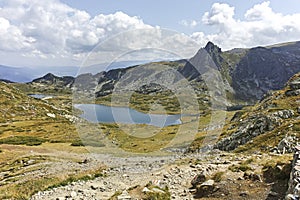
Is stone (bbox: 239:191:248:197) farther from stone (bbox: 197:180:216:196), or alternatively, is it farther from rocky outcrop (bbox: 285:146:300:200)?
rocky outcrop (bbox: 285:146:300:200)

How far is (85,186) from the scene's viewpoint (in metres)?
26.7

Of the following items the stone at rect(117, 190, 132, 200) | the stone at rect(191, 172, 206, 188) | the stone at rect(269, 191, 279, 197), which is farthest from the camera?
the stone at rect(191, 172, 206, 188)

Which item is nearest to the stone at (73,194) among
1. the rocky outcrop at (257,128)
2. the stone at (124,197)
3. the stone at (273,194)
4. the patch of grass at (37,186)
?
the patch of grass at (37,186)

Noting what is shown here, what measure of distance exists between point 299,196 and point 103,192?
16394mm

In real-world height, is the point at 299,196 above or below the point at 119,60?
below

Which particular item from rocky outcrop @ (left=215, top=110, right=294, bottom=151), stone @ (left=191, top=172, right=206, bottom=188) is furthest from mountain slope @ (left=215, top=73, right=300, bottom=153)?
stone @ (left=191, top=172, right=206, bottom=188)

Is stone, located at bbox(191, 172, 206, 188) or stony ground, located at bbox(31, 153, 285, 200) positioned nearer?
stony ground, located at bbox(31, 153, 285, 200)

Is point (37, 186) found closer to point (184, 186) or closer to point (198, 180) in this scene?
point (184, 186)

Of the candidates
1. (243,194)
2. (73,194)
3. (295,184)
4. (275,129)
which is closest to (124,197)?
(73,194)

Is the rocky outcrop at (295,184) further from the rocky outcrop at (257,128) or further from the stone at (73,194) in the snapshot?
the rocky outcrop at (257,128)

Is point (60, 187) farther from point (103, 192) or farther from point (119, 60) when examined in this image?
point (119, 60)

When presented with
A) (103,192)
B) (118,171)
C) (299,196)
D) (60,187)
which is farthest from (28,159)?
(299,196)

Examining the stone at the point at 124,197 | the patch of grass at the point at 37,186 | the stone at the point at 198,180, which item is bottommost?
the patch of grass at the point at 37,186

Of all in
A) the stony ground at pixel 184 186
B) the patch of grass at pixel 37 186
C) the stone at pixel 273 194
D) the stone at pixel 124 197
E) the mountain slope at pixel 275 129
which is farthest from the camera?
the mountain slope at pixel 275 129
